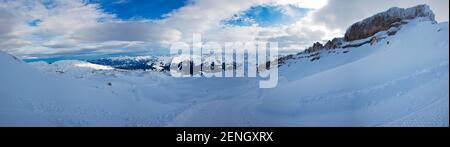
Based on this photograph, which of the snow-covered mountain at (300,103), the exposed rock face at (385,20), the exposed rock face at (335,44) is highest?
the exposed rock face at (385,20)

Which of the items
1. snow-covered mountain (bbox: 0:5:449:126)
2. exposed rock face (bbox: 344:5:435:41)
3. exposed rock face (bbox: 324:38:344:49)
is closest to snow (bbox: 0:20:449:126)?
snow-covered mountain (bbox: 0:5:449:126)

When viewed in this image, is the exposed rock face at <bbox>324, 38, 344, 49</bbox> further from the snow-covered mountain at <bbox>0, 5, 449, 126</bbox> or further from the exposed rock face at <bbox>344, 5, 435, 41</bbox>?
the snow-covered mountain at <bbox>0, 5, 449, 126</bbox>

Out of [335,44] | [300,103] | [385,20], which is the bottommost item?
[300,103]

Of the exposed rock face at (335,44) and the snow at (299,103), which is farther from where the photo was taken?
the exposed rock face at (335,44)

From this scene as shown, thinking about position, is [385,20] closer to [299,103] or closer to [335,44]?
[335,44]

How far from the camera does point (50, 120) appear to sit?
8984 millimetres

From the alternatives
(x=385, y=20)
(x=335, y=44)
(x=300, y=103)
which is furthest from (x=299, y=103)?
(x=335, y=44)

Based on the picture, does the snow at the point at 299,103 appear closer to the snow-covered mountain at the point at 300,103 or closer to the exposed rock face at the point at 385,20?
the snow-covered mountain at the point at 300,103

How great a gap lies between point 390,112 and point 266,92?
Result: 850cm

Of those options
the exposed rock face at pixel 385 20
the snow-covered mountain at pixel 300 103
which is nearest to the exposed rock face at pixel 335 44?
the exposed rock face at pixel 385 20

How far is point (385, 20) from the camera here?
143ft

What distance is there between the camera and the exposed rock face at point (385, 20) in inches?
1577
